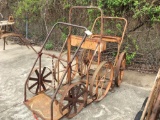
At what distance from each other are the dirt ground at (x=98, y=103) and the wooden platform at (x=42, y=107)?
129 mm

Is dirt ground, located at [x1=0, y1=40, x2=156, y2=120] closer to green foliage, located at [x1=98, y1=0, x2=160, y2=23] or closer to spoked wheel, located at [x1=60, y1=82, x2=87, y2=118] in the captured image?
spoked wheel, located at [x1=60, y1=82, x2=87, y2=118]

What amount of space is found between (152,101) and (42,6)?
4.94m

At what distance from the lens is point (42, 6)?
6090 mm

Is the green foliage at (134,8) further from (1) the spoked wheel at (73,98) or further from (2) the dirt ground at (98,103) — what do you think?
(1) the spoked wheel at (73,98)

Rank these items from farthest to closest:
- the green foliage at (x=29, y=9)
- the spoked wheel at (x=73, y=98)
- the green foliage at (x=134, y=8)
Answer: the green foliage at (x=29, y=9), the green foliage at (x=134, y=8), the spoked wheel at (x=73, y=98)

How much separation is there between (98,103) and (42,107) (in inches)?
38.7

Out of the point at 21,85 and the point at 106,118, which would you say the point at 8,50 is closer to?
the point at 21,85

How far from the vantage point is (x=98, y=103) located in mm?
3367

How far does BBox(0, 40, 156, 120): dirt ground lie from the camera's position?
10.0 feet

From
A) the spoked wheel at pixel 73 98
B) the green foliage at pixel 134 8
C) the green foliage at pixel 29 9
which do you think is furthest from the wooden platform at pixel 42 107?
the green foliage at pixel 29 9

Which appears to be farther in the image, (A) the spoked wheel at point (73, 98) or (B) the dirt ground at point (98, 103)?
(B) the dirt ground at point (98, 103)

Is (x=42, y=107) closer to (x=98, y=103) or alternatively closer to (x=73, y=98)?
(x=73, y=98)

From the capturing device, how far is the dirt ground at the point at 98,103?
3.05 metres

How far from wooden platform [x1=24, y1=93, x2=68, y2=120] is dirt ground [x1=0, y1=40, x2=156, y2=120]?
0.13 metres
